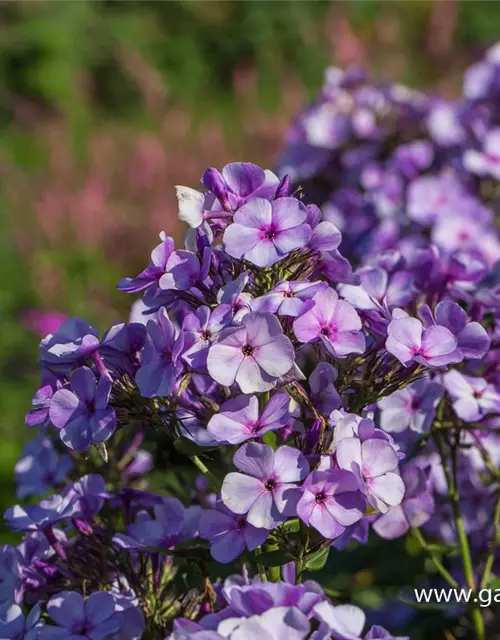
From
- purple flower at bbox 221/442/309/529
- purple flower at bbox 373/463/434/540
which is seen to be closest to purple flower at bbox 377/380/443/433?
purple flower at bbox 373/463/434/540

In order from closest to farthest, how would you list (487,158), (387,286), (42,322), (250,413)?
1. (250,413)
2. (387,286)
3. (487,158)
4. (42,322)

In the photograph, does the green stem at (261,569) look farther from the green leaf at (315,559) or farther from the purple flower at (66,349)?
the purple flower at (66,349)

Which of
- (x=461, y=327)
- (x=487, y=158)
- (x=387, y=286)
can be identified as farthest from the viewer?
(x=487, y=158)

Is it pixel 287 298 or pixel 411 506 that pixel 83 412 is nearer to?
pixel 287 298

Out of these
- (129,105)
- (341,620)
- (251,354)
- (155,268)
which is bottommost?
(341,620)

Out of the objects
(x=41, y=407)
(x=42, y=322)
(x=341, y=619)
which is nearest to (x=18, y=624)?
(x=41, y=407)

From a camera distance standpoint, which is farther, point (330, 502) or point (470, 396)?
point (470, 396)

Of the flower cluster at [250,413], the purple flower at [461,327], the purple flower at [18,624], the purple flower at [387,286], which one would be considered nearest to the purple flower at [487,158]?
the flower cluster at [250,413]

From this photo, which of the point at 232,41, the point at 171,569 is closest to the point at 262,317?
the point at 171,569
